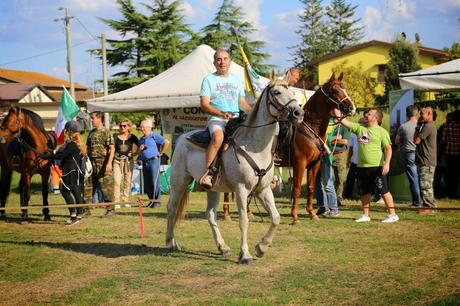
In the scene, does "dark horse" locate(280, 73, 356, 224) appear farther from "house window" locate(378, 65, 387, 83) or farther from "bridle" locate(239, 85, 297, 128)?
"house window" locate(378, 65, 387, 83)

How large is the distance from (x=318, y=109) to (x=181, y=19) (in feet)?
137

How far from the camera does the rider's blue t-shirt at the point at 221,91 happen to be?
7582 millimetres

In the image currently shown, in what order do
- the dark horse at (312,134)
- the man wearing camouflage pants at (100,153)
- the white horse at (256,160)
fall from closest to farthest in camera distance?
the white horse at (256,160), the dark horse at (312,134), the man wearing camouflage pants at (100,153)

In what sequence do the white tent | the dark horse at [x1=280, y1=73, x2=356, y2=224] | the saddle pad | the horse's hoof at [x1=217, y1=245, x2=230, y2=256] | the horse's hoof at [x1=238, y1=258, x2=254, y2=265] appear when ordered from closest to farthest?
the horse's hoof at [x1=238, y1=258, x2=254, y2=265] → the saddle pad → the horse's hoof at [x1=217, y1=245, x2=230, y2=256] → the dark horse at [x1=280, y1=73, x2=356, y2=224] → the white tent

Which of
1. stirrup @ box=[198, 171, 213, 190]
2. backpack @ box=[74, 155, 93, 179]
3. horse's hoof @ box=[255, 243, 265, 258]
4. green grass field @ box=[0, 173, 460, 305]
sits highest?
backpack @ box=[74, 155, 93, 179]

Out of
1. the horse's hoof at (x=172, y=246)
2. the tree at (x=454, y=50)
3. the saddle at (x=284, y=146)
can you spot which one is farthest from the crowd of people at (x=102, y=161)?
the tree at (x=454, y=50)

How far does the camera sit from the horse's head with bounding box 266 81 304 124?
6.74 m

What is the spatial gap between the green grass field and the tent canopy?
519 centimetres

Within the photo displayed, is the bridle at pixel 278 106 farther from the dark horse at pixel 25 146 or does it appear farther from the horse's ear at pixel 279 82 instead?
the dark horse at pixel 25 146

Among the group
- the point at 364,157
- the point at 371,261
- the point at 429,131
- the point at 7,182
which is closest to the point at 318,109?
the point at 364,157

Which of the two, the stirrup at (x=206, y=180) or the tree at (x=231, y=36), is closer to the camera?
the stirrup at (x=206, y=180)

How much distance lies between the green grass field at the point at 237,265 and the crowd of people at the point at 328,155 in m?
0.82

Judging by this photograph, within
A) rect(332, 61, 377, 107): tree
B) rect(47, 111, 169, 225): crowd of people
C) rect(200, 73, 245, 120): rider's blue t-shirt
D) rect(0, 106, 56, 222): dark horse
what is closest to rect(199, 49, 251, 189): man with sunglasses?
rect(200, 73, 245, 120): rider's blue t-shirt

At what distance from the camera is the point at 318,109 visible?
1091cm
